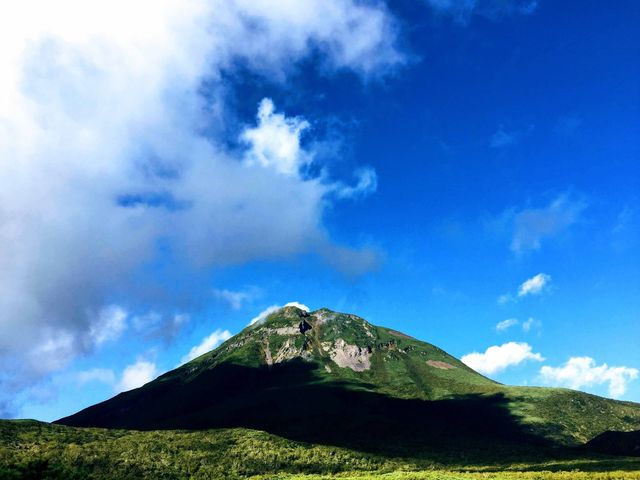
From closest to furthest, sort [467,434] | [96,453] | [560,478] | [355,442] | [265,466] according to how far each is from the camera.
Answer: [560,478]
[96,453]
[265,466]
[355,442]
[467,434]

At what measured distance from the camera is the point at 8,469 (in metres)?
70.1

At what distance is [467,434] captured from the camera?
192 m

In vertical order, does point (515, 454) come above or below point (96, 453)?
below

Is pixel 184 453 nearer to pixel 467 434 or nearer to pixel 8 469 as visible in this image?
pixel 8 469

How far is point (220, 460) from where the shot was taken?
109 m

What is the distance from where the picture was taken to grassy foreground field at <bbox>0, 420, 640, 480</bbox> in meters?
82.1

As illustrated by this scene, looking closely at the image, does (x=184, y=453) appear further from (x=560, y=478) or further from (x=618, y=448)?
(x=618, y=448)

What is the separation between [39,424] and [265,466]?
195 feet

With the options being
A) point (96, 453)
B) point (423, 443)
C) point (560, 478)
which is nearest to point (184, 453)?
point (96, 453)

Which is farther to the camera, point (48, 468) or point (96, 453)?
point (96, 453)

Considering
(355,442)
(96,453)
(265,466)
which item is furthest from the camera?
(355,442)

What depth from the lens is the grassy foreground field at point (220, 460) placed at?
82125 mm

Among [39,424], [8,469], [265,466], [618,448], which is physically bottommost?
[618,448]

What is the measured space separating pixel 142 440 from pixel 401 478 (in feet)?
269
